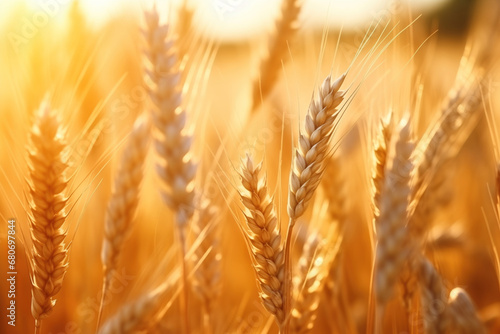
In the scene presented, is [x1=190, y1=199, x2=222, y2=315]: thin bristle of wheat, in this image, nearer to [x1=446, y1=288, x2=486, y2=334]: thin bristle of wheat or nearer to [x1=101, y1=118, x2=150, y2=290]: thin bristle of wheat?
[x1=101, y1=118, x2=150, y2=290]: thin bristle of wheat

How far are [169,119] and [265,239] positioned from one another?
1.10 ft

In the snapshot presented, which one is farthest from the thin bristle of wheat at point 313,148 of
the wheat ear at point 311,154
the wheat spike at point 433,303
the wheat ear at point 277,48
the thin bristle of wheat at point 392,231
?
the wheat ear at point 277,48

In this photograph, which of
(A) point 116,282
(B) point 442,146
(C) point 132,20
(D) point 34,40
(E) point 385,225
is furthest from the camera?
(C) point 132,20

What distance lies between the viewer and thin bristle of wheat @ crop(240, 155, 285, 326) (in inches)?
38.7

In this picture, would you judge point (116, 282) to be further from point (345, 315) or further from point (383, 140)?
point (383, 140)

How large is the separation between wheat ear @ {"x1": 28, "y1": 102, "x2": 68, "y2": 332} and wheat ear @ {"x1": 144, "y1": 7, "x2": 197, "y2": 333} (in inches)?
8.1

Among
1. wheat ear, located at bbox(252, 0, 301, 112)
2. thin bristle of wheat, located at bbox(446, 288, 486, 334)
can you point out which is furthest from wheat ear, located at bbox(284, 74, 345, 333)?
wheat ear, located at bbox(252, 0, 301, 112)

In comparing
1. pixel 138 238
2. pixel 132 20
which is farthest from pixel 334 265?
pixel 132 20

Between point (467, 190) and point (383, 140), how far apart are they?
182 centimetres

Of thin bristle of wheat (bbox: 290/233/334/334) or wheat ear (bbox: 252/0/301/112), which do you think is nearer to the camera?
thin bristle of wheat (bbox: 290/233/334/334)

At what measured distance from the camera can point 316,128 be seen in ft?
3.31

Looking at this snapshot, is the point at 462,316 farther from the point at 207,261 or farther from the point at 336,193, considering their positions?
the point at 207,261

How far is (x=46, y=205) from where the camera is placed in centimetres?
99

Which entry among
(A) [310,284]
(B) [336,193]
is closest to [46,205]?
(A) [310,284]
